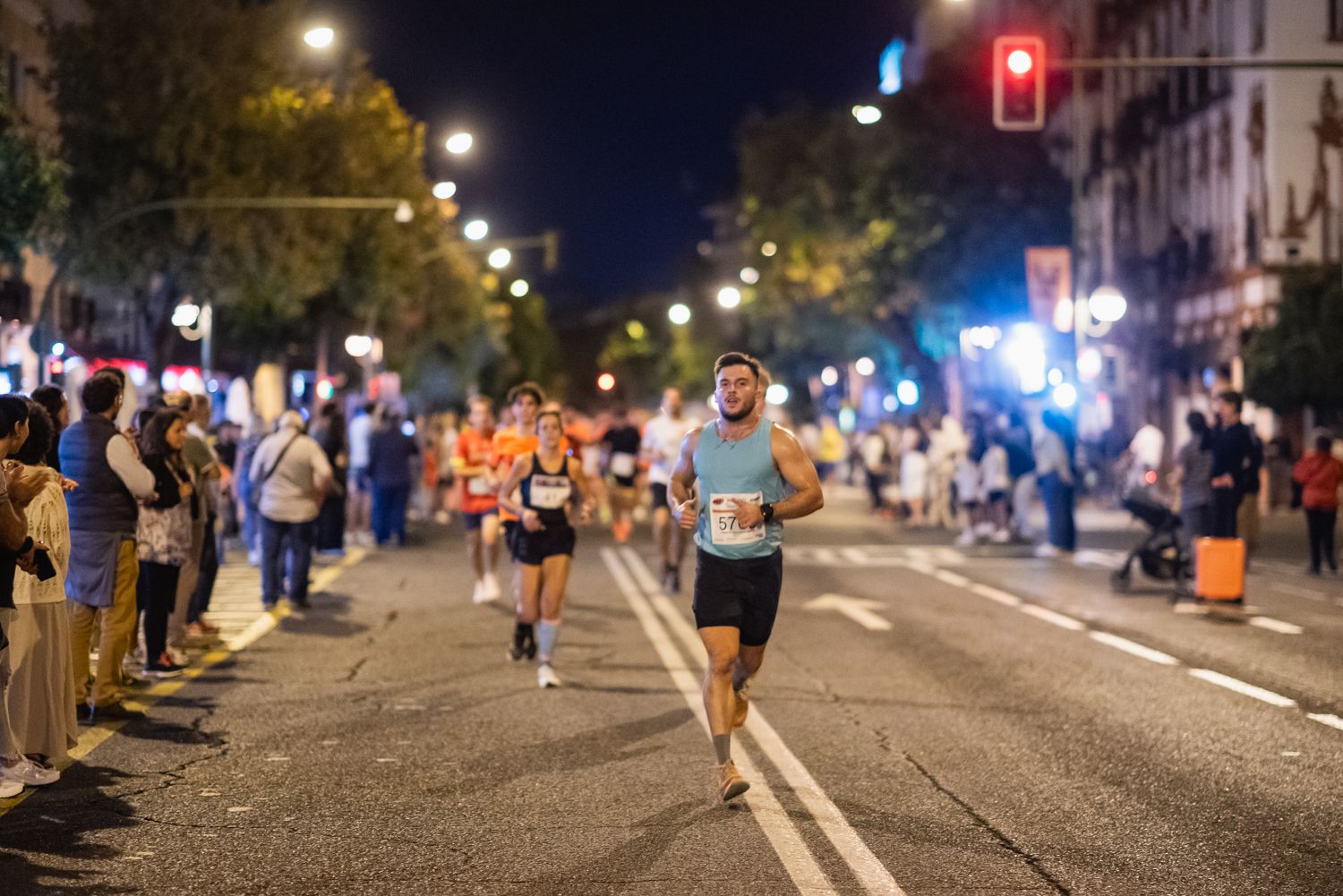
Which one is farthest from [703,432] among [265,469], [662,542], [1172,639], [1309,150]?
[1309,150]

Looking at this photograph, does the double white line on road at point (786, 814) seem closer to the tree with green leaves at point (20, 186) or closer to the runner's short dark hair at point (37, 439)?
the runner's short dark hair at point (37, 439)

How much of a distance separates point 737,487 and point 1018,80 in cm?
1232

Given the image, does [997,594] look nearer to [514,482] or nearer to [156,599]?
[514,482]

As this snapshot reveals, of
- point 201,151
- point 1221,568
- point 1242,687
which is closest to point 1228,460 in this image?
point 1221,568

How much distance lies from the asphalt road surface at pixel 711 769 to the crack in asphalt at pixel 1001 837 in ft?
0.08

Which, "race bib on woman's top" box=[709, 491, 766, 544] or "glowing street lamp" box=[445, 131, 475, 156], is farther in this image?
"glowing street lamp" box=[445, 131, 475, 156]

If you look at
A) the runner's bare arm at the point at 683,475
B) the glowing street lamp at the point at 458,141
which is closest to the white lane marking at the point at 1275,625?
the runner's bare arm at the point at 683,475

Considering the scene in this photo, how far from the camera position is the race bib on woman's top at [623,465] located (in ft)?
73.1

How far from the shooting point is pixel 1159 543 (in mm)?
18984

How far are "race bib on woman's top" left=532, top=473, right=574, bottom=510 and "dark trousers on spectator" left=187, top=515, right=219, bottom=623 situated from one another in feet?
10.3

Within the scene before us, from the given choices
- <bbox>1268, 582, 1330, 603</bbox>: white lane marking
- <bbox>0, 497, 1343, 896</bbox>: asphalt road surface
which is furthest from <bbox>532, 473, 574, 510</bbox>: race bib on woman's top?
<bbox>1268, 582, 1330, 603</bbox>: white lane marking

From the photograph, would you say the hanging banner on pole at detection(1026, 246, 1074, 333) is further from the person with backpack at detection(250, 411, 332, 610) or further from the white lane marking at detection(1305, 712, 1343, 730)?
the white lane marking at detection(1305, 712, 1343, 730)

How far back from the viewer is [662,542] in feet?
62.5

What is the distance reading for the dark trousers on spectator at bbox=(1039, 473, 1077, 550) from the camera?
25.5 m
